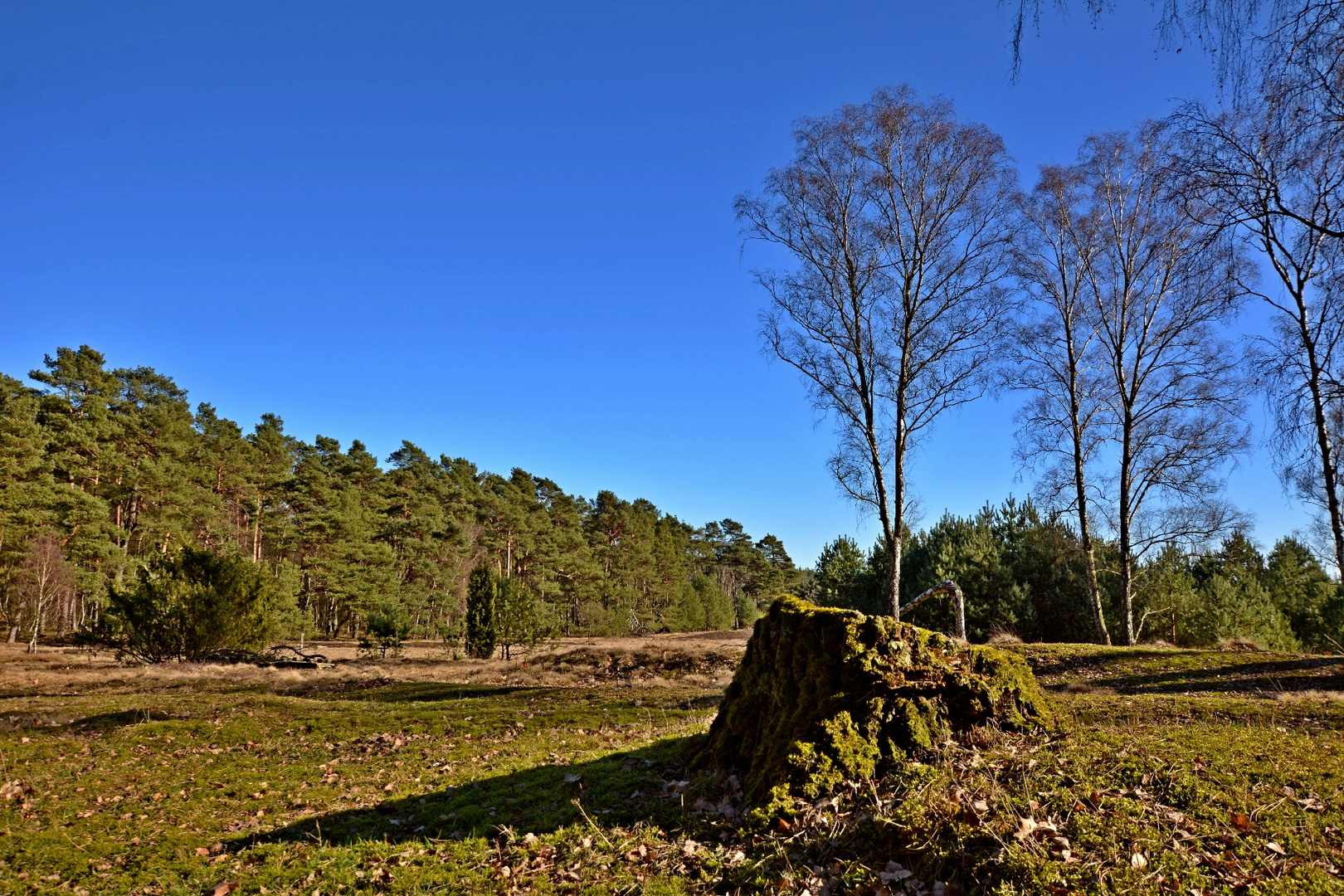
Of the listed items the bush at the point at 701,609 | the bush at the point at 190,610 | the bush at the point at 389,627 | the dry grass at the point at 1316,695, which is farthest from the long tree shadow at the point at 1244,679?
the bush at the point at 701,609

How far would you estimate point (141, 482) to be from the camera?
3703cm

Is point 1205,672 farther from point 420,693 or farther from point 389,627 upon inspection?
point 389,627

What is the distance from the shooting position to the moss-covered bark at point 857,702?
14.7ft

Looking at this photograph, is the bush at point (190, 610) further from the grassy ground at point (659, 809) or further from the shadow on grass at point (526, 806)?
the shadow on grass at point (526, 806)

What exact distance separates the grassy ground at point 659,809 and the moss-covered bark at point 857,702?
0.23 meters

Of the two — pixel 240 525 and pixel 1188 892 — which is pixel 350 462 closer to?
pixel 240 525

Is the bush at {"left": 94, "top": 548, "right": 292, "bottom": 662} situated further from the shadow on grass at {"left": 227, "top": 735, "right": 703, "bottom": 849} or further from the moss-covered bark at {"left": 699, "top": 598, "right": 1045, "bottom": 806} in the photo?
the moss-covered bark at {"left": 699, "top": 598, "right": 1045, "bottom": 806}

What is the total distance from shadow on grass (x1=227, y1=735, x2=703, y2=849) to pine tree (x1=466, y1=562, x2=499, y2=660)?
1977 centimetres

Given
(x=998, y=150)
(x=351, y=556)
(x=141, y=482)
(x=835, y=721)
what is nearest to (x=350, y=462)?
(x=351, y=556)

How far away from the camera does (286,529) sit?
41.5 metres

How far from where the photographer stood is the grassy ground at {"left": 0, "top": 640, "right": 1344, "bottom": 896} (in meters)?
3.12

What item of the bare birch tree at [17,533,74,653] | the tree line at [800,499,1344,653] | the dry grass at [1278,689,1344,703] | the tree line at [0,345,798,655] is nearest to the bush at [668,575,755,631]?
the tree line at [0,345,798,655]

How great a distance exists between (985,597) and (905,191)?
44.7 ft

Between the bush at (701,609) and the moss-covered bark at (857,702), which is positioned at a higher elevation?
the moss-covered bark at (857,702)
